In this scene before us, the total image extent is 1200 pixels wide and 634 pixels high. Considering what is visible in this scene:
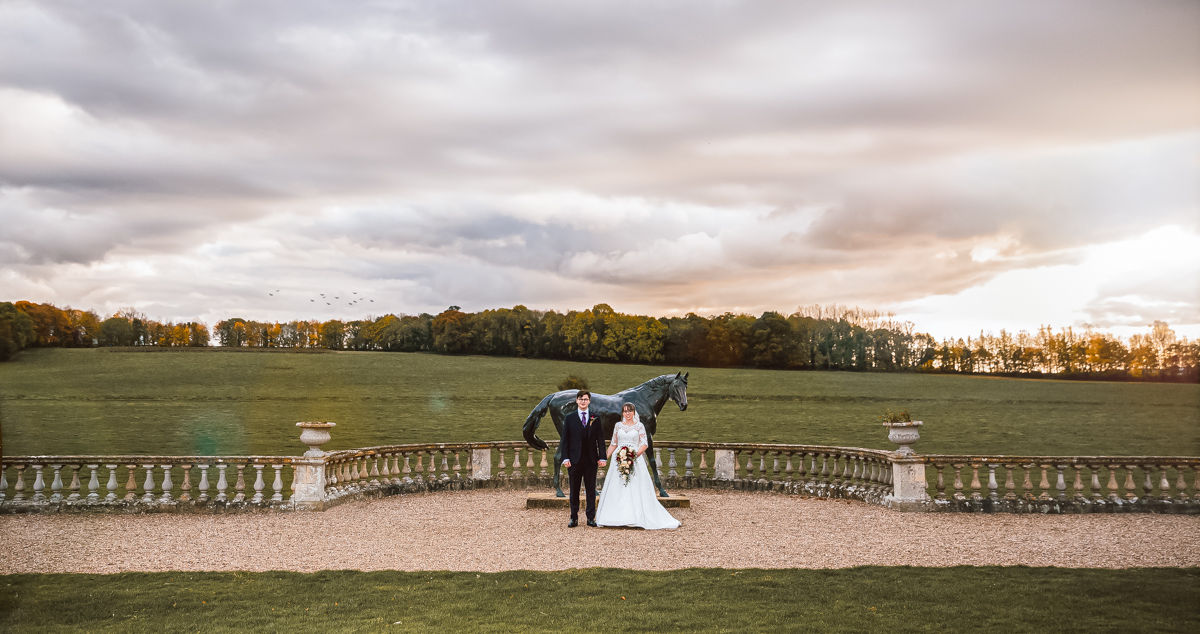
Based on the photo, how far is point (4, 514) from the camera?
49.6ft

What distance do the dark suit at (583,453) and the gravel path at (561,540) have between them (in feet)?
1.75

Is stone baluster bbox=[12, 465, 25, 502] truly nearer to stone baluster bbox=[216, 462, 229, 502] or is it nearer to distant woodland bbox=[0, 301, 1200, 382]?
stone baluster bbox=[216, 462, 229, 502]

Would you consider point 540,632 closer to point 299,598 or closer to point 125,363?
point 299,598

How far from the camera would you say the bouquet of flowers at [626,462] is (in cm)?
1434

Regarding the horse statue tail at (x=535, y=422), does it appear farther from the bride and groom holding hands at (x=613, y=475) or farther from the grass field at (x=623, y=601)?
the grass field at (x=623, y=601)

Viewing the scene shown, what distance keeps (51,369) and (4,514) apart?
68810 millimetres

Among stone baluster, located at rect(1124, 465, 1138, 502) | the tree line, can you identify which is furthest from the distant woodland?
stone baluster, located at rect(1124, 465, 1138, 502)

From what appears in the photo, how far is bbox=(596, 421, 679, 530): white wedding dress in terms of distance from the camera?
14.1 m

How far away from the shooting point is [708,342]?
88.9 m

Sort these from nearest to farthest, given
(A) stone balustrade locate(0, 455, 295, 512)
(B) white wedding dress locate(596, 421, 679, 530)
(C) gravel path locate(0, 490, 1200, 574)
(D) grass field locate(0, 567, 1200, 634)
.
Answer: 1. (D) grass field locate(0, 567, 1200, 634)
2. (C) gravel path locate(0, 490, 1200, 574)
3. (B) white wedding dress locate(596, 421, 679, 530)
4. (A) stone balustrade locate(0, 455, 295, 512)

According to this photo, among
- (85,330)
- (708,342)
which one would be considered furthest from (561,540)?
(85,330)

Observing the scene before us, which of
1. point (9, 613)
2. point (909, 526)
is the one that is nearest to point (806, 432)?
point (909, 526)

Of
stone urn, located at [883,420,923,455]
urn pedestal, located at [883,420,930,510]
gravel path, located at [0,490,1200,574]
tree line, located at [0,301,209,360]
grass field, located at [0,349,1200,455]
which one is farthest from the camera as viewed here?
tree line, located at [0,301,209,360]

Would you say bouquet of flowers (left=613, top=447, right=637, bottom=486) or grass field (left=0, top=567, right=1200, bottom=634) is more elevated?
bouquet of flowers (left=613, top=447, right=637, bottom=486)
